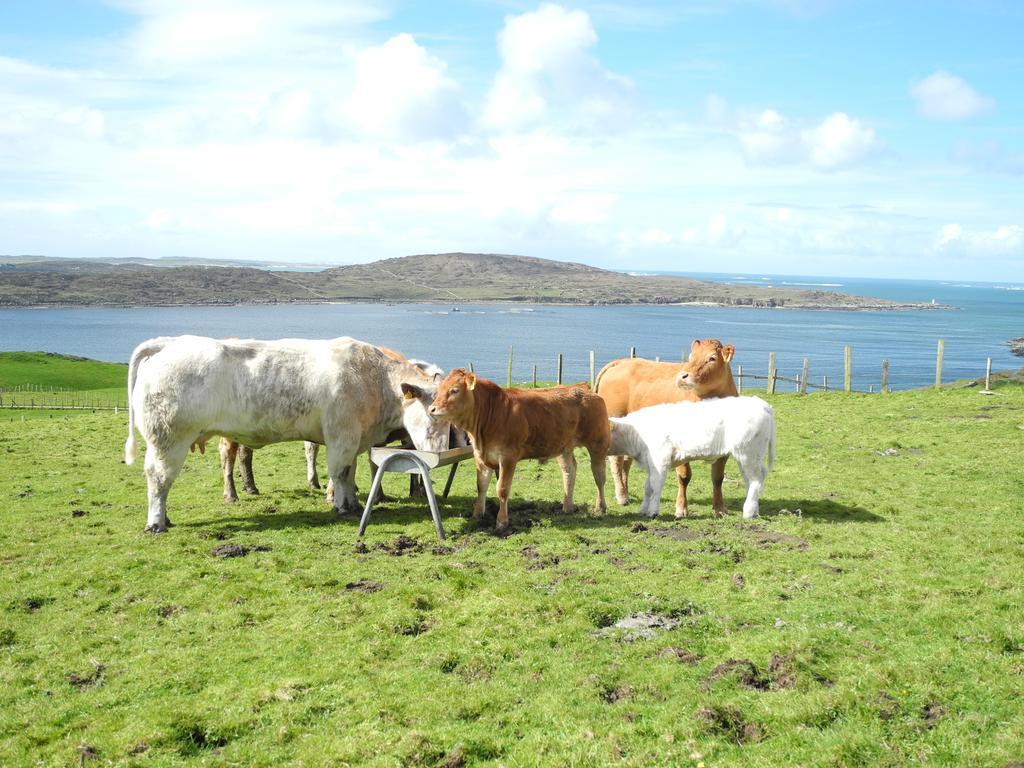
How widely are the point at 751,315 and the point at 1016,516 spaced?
180 m

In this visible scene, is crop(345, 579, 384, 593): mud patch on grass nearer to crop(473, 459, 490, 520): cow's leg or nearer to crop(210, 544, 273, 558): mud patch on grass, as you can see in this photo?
crop(210, 544, 273, 558): mud patch on grass

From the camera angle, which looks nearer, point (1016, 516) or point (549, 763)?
point (549, 763)

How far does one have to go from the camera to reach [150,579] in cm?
885

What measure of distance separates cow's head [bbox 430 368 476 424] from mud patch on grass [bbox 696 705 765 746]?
5.30m

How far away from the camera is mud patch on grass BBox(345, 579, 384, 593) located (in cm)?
838

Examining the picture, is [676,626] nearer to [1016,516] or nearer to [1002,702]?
[1002,702]

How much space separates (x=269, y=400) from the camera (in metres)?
11.4

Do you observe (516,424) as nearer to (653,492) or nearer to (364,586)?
(653,492)

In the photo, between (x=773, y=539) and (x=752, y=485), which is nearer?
(x=773, y=539)

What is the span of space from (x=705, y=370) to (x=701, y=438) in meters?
1.45

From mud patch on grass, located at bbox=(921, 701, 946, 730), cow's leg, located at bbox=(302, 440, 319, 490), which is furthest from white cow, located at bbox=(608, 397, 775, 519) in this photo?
cow's leg, located at bbox=(302, 440, 319, 490)

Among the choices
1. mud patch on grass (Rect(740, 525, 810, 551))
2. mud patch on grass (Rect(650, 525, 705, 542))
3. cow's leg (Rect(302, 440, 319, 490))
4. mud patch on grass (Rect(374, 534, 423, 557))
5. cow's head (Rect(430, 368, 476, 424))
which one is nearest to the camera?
mud patch on grass (Rect(740, 525, 810, 551))

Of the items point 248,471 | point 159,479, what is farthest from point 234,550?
point 248,471

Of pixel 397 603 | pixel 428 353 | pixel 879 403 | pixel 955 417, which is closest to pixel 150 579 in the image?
pixel 397 603
